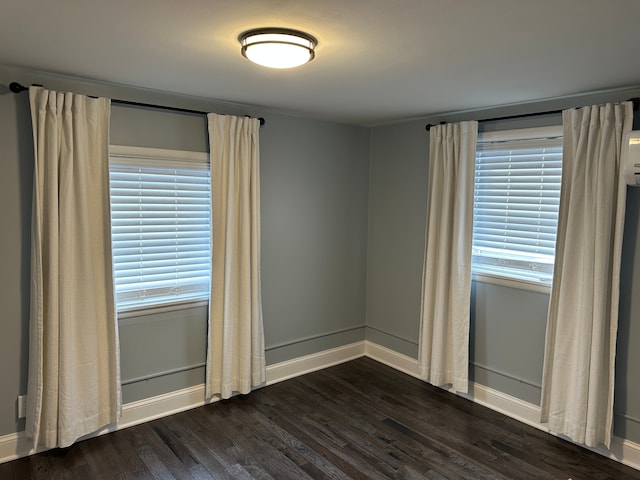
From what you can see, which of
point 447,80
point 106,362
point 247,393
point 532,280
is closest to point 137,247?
point 106,362

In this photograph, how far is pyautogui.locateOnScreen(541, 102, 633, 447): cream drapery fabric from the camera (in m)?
2.84

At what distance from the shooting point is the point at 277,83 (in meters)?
2.89

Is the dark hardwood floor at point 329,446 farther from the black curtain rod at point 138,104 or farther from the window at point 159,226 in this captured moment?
the black curtain rod at point 138,104

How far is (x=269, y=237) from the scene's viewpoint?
13.1 feet

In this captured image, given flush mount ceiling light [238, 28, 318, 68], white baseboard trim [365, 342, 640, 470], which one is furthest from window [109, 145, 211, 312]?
white baseboard trim [365, 342, 640, 470]

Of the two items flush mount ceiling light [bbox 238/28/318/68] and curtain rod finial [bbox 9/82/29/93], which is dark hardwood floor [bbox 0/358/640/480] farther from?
flush mount ceiling light [bbox 238/28/318/68]

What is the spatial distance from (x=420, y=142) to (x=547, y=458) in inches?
103

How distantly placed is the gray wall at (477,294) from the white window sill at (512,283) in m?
Result: 0.03

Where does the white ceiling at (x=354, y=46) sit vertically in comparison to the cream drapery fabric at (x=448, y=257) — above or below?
above

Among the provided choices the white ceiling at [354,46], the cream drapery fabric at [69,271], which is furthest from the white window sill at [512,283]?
the cream drapery fabric at [69,271]

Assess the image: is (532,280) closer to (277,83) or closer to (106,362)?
(277,83)

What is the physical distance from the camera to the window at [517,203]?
3285 mm

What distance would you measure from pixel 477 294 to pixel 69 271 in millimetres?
2957

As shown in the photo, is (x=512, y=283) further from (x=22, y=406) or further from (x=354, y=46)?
(x=22, y=406)
